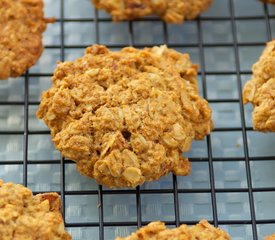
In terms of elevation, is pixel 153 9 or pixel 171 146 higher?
pixel 153 9

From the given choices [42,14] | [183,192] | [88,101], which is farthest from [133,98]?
[42,14]

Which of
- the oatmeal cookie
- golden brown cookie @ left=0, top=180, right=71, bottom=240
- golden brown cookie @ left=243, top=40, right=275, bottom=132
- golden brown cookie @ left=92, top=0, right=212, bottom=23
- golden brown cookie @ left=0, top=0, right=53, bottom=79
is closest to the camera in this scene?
golden brown cookie @ left=0, top=180, right=71, bottom=240

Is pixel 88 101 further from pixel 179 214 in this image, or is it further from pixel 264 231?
pixel 264 231

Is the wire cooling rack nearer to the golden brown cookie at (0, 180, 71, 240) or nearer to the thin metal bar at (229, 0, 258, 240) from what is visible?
the thin metal bar at (229, 0, 258, 240)

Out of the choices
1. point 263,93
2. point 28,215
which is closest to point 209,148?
point 263,93

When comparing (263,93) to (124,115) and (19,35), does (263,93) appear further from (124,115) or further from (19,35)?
(19,35)

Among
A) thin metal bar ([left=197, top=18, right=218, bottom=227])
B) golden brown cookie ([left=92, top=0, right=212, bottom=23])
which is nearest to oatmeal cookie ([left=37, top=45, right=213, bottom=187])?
thin metal bar ([left=197, top=18, right=218, bottom=227])
